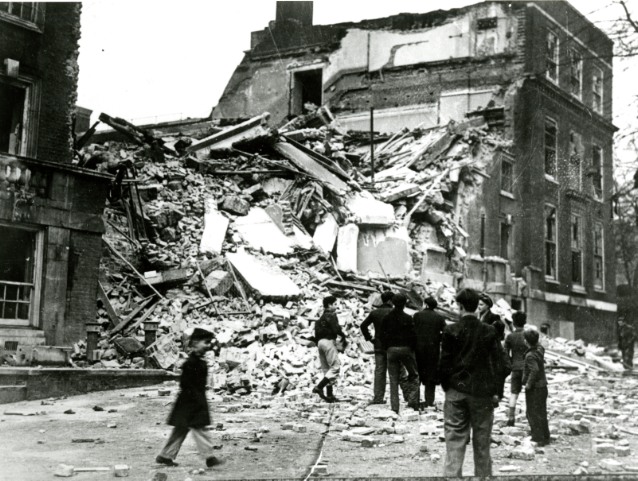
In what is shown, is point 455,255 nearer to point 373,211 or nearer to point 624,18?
point 373,211

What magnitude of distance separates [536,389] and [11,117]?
34.6 ft

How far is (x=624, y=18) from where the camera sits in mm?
10789

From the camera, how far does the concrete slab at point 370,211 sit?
808 inches

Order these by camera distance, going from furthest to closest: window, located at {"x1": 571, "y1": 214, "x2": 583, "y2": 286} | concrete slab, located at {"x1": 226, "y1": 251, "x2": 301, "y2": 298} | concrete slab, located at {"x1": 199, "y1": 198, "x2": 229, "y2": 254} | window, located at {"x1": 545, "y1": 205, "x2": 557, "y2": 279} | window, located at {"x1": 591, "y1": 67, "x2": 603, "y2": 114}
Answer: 1. window, located at {"x1": 591, "y1": 67, "x2": 603, "y2": 114}
2. window, located at {"x1": 571, "y1": 214, "x2": 583, "y2": 286}
3. window, located at {"x1": 545, "y1": 205, "x2": 557, "y2": 279}
4. concrete slab, located at {"x1": 199, "y1": 198, "x2": 229, "y2": 254}
5. concrete slab, located at {"x1": 226, "y1": 251, "x2": 301, "y2": 298}

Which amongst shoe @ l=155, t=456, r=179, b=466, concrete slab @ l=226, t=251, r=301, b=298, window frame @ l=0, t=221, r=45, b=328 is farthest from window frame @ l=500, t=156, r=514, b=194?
shoe @ l=155, t=456, r=179, b=466

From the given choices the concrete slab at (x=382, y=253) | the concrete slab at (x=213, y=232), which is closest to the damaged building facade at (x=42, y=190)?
the concrete slab at (x=213, y=232)

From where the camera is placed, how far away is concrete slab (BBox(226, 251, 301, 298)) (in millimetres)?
16484

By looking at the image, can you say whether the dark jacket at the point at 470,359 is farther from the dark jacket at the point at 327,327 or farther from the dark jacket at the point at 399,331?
the dark jacket at the point at 327,327

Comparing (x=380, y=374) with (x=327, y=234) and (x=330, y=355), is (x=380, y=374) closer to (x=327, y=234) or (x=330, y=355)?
(x=330, y=355)

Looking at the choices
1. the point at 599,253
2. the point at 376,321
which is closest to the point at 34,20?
the point at 376,321

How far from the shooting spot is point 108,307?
1585cm

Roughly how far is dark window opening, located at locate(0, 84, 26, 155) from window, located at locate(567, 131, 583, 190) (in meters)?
22.2

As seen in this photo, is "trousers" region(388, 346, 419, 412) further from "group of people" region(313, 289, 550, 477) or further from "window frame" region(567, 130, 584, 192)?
"window frame" region(567, 130, 584, 192)

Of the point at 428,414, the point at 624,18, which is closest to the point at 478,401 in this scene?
the point at 428,414
